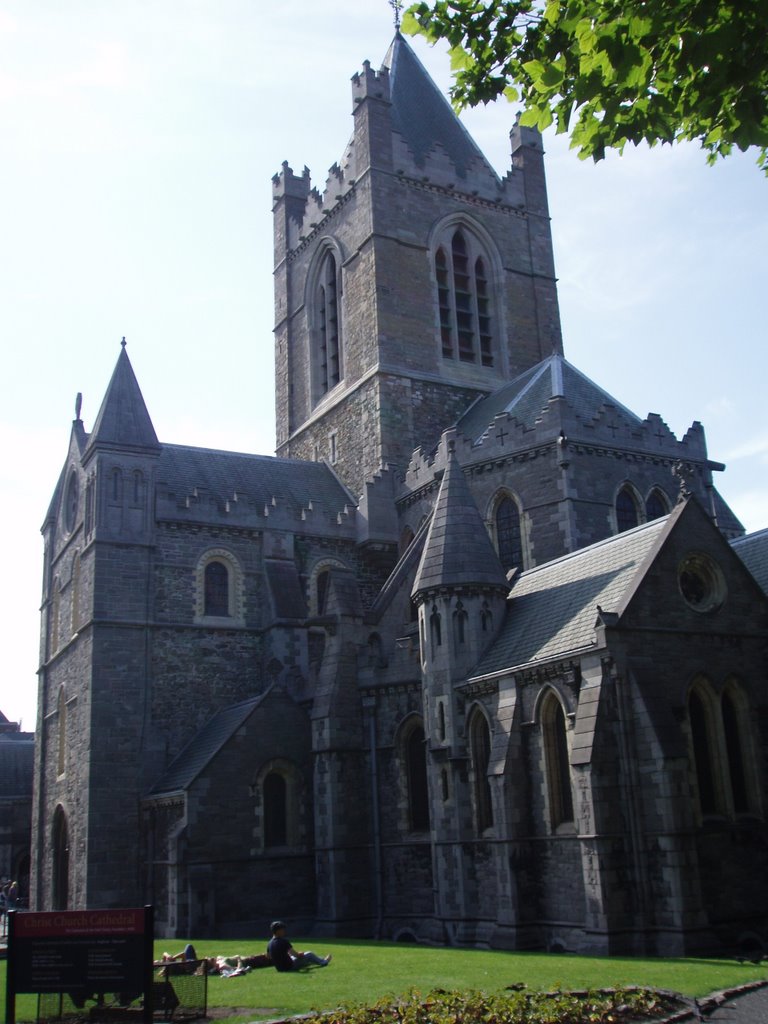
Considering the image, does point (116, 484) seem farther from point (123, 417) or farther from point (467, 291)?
point (467, 291)

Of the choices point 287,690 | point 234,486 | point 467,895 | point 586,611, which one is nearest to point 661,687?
point 586,611

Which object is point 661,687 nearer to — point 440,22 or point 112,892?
point 440,22

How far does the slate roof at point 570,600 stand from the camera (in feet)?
70.2

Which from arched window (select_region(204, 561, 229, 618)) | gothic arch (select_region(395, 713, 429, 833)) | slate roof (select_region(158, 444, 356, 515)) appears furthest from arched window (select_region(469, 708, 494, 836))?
slate roof (select_region(158, 444, 356, 515))

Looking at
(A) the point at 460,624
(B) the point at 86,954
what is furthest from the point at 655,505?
(B) the point at 86,954

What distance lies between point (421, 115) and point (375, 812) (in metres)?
28.8

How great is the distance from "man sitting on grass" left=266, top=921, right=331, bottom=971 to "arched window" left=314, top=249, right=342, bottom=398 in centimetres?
2608

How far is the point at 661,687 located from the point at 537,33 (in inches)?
497

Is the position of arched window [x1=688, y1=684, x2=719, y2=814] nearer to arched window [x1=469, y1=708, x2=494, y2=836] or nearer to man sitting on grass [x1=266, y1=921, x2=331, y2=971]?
arched window [x1=469, y1=708, x2=494, y2=836]

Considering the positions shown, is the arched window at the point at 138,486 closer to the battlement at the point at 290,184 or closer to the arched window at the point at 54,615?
the arched window at the point at 54,615

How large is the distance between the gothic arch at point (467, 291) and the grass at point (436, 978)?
24329 mm

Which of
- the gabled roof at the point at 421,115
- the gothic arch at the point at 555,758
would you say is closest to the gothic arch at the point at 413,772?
the gothic arch at the point at 555,758

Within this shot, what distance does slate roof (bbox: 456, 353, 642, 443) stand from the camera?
31531 mm

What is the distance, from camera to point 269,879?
26.4 m
